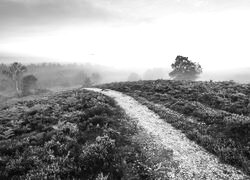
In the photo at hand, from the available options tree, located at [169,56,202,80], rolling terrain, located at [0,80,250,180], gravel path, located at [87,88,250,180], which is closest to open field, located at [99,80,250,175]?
rolling terrain, located at [0,80,250,180]

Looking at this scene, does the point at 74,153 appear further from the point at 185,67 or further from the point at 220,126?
the point at 185,67

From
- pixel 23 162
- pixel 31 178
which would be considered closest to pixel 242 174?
pixel 31 178

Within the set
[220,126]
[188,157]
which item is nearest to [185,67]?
[220,126]

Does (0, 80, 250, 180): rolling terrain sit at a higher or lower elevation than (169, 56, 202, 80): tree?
lower

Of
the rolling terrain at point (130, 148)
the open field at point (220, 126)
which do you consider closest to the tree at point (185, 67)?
the open field at point (220, 126)

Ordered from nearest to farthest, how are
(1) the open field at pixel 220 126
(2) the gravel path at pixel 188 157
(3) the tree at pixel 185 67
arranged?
(2) the gravel path at pixel 188 157, (1) the open field at pixel 220 126, (3) the tree at pixel 185 67

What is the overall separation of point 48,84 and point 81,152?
156 m

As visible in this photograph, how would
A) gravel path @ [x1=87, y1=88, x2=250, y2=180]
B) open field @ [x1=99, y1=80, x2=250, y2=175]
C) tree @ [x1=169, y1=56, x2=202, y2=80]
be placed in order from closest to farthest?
gravel path @ [x1=87, y1=88, x2=250, y2=180] < open field @ [x1=99, y1=80, x2=250, y2=175] < tree @ [x1=169, y1=56, x2=202, y2=80]

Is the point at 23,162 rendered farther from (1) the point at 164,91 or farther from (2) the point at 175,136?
(1) the point at 164,91

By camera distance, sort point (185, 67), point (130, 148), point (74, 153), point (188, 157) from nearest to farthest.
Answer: point (188, 157) → point (74, 153) → point (130, 148) → point (185, 67)

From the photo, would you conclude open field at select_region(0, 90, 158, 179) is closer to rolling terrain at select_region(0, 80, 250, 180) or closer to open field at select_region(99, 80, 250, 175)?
rolling terrain at select_region(0, 80, 250, 180)

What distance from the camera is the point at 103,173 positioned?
695cm

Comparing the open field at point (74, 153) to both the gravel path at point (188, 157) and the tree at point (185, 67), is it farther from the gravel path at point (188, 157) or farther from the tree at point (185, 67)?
the tree at point (185, 67)

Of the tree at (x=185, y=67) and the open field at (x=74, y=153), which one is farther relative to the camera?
the tree at (x=185, y=67)
